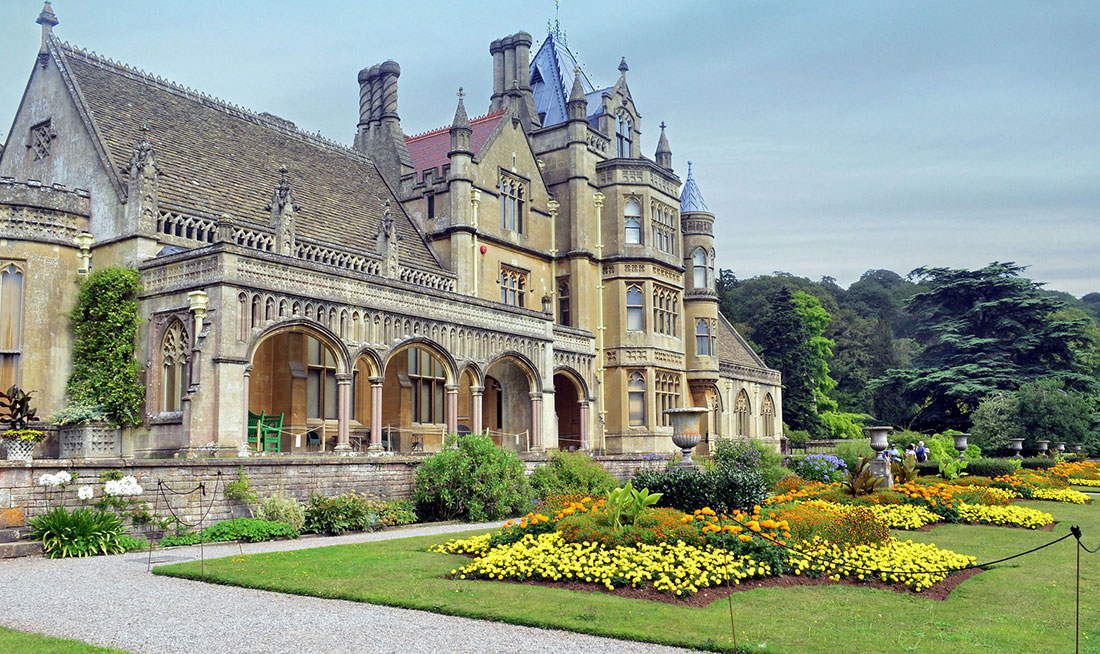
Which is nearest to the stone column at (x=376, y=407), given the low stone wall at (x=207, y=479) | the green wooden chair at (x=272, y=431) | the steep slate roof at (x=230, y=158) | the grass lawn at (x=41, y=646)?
the green wooden chair at (x=272, y=431)

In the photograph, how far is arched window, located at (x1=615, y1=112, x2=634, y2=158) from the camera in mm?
43188

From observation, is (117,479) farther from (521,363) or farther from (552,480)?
(521,363)

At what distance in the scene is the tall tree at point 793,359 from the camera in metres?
63.5

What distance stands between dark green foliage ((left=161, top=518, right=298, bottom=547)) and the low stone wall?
41cm

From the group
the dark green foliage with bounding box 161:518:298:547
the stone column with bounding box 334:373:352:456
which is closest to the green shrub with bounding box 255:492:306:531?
the dark green foliage with bounding box 161:518:298:547

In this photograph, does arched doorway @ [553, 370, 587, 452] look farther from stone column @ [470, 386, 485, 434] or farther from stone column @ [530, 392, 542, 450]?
stone column @ [470, 386, 485, 434]

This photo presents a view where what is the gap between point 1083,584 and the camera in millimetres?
12602

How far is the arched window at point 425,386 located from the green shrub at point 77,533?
48.3 ft

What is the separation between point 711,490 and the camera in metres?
16.4

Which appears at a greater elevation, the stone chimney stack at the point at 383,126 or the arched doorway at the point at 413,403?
the stone chimney stack at the point at 383,126

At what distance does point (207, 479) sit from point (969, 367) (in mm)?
44194

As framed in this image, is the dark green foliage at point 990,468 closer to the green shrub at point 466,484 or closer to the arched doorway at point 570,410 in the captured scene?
the arched doorway at point 570,410


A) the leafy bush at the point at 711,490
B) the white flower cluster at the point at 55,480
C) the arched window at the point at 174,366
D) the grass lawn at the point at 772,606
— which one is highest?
the arched window at the point at 174,366

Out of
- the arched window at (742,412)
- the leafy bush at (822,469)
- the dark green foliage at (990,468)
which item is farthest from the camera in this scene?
the arched window at (742,412)
